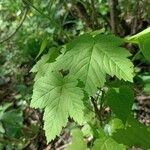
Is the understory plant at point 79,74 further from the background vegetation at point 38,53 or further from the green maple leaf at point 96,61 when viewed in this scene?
the background vegetation at point 38,53

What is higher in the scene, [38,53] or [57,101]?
[57,101]

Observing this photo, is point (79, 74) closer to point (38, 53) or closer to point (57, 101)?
point (57, 101)

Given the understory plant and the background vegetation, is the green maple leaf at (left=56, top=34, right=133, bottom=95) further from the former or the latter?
the background vegetation

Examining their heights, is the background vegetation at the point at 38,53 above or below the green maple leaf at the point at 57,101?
below

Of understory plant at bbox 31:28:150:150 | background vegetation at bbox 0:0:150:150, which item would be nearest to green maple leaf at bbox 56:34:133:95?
understory plant at bbox 31:28:150:150

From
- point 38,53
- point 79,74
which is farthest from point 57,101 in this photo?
point 38,53

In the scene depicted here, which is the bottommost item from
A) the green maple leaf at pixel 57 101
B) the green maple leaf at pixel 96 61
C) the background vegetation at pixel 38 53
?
the background vegetation at pixel 38 53

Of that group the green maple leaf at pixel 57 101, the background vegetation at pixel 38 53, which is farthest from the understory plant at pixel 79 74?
the background vegetation at pixel 38 53
